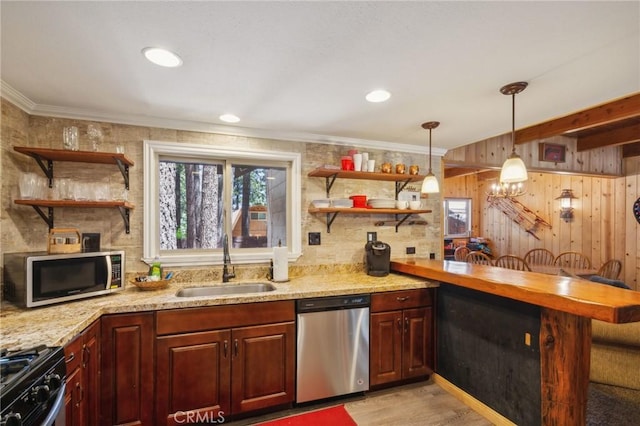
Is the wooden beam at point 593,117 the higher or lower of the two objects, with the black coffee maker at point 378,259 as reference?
higher

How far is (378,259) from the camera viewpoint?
285 centimetres

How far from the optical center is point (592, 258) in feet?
18.1

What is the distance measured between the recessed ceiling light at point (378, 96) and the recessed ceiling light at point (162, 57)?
1.17 metres

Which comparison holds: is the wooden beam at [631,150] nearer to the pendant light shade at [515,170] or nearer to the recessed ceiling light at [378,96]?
the pendant light shade at [515,170]

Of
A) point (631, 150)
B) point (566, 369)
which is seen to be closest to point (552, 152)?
point (631, 150)

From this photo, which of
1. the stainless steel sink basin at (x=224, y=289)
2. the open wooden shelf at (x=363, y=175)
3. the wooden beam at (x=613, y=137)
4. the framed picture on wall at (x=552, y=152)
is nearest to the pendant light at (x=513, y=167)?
the open wooden shelf at (x=363, y=175)

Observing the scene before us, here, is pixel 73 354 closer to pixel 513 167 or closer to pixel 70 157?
pixel 70 157

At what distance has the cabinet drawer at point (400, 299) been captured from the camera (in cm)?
243

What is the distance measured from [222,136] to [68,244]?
4.58 feet

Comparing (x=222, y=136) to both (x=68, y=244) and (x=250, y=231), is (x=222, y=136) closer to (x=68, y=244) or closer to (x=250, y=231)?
(x=250, y=231)

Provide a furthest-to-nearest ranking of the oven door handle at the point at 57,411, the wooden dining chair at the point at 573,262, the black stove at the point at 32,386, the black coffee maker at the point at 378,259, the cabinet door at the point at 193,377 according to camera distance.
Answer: the wooden dining chair at the point at 573,262
the black coffee maker at the point at 378,259
the cabinet door at the point at 193,377
the oven door handle at the point at 57,411
the black stove at the point at 32,386

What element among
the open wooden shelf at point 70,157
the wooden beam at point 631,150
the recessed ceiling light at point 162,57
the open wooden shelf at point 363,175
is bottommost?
the open wooden shelf at point 363,175

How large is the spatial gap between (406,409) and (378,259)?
1.21 m

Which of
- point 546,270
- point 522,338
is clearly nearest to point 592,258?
point 546,270
